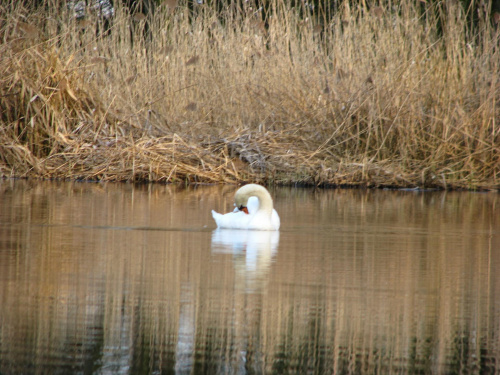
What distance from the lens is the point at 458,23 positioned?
1006cm

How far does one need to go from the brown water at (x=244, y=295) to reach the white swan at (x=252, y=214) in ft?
0.41

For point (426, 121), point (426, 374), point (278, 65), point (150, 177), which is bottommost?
point (426, 374)

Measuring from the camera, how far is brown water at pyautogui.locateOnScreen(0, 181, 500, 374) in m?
2.55

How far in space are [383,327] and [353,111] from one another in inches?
284

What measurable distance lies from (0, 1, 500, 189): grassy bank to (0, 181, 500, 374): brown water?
357 cm

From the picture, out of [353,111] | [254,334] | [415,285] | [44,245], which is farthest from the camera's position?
[353,111]

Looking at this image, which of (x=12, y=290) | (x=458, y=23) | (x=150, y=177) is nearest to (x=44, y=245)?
(x=12, y=290)

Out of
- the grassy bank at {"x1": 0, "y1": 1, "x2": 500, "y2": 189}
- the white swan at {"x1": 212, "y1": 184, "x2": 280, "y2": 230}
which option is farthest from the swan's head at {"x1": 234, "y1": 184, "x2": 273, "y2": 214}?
the grassy bank at {"x1": 0, "y1": 1, "x2": 500, "y2": 189}

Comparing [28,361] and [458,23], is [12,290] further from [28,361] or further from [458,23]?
[458,23]

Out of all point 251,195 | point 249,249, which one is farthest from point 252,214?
point 249,249

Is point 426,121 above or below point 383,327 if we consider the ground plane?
above

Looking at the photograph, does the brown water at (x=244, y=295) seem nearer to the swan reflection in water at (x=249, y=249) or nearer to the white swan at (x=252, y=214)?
the swan reflection in water at (x=249, y=249)

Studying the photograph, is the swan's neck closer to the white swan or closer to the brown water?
the white swan

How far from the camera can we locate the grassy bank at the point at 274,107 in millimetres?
9875
